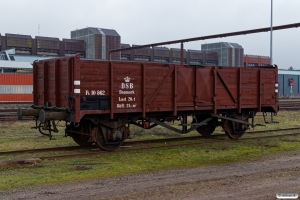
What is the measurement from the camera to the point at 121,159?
10531mm

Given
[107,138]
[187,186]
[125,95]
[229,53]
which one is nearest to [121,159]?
[107,138]

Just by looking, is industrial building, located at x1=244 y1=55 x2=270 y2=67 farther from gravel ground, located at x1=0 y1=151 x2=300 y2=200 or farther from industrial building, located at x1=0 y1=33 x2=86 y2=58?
gravel ground, located at x1=0 y1=151 x2=300 y2=200

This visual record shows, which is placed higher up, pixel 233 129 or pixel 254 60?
pixel 254 60

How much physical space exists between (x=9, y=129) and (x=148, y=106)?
8815 millimetres

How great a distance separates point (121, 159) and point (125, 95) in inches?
80.0

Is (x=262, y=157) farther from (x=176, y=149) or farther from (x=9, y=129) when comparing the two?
(x=9, y=129)

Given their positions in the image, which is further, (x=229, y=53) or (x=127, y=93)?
(x=229, y=53)

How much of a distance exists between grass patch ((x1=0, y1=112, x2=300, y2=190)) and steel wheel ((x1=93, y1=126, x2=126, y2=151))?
1.87 feet

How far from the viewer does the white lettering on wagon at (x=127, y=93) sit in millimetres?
11266

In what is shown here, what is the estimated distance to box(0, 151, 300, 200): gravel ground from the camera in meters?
6.71

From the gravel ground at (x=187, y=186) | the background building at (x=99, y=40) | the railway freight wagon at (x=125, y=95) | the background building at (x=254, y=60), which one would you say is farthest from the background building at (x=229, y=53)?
the gravel ground at (x=187, y=186)

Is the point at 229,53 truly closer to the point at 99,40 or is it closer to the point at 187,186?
the point at 99,40

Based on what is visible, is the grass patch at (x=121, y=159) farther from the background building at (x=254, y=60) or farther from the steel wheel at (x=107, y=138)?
the background building at (x=254, y=60)

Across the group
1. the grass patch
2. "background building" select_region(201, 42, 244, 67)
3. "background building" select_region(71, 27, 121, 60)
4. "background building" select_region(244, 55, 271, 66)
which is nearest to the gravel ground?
the grass patch
